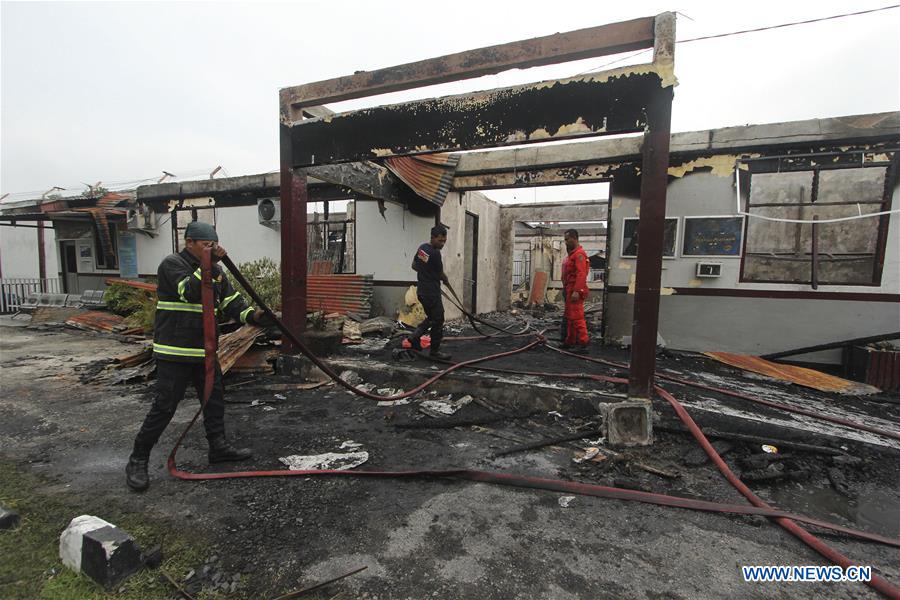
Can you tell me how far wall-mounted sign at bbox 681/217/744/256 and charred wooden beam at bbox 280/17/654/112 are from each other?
3633mm

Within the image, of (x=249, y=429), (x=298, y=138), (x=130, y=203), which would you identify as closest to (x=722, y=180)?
(x=298, y=138)

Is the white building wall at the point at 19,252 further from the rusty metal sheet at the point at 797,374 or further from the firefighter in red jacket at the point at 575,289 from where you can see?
the rusty metal sheet at the point at 797,374

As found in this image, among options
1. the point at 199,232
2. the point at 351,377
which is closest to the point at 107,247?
the point at 351,377

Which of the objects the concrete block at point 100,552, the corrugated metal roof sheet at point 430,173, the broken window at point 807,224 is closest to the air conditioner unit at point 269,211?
the corrugated metal roof sheet at point 430,173

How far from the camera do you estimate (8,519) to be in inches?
88.9

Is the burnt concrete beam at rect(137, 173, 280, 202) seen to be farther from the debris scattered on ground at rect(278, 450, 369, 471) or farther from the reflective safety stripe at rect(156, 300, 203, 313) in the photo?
the debris scattered on ground at rect(278, 450, 369, 471)

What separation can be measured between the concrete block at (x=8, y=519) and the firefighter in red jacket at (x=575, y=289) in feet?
18.8

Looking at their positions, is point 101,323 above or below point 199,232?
below

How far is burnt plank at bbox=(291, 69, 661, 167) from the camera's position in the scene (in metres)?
3.46

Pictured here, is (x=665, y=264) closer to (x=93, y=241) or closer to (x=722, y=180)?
(x=722, y=180)

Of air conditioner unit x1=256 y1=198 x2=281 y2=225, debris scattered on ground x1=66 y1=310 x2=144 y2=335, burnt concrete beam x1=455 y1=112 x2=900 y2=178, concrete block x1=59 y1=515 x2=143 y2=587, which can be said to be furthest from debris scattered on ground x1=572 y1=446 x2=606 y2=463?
debris scattered on ground x1=66 y1=310 x2=144 y2=335

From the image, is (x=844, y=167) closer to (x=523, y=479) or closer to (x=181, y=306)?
(x=523, y=479)
